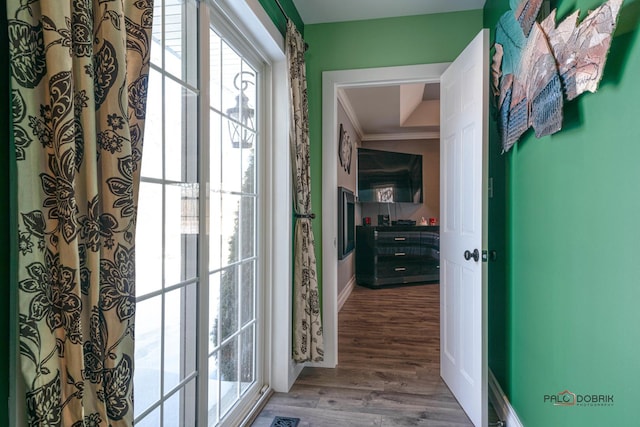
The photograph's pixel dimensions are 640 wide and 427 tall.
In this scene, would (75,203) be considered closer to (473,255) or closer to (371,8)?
(473,255)

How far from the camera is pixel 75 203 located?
74 cm

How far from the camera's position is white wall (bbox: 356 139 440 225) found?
261 inches

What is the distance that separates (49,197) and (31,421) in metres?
0.42

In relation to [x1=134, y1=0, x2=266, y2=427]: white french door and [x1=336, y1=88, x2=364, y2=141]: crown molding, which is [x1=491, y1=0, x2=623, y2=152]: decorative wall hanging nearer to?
[x1=134, y1=0, x2=266, y2=427]: white french door

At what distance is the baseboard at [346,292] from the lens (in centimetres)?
465

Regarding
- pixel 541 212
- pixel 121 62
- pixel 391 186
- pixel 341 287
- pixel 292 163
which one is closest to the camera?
pixel 121 62

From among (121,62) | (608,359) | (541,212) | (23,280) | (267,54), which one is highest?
(267,54)

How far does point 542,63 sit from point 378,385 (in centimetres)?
209

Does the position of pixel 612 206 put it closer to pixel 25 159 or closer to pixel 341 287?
pixel 25 159

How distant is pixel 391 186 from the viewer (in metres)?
6.29

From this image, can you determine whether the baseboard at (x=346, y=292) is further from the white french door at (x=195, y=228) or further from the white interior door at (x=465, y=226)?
the white french door at (x=195, y=228)

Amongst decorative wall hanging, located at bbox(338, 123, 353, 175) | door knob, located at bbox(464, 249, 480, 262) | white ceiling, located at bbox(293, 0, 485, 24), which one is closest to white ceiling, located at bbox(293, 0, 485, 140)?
white ceiling, located at bbox(293, 0, 485, 24)

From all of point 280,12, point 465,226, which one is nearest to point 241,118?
point 280,12

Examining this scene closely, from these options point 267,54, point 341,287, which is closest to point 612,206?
point 267,54
